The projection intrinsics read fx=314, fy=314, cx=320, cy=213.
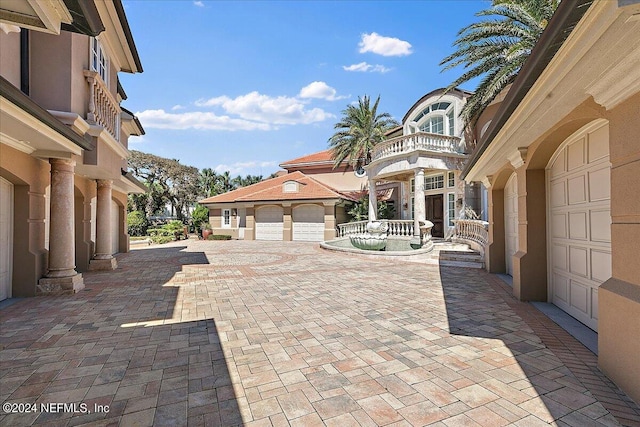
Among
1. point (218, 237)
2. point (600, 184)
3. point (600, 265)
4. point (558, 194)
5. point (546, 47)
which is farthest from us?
point (218, 237)

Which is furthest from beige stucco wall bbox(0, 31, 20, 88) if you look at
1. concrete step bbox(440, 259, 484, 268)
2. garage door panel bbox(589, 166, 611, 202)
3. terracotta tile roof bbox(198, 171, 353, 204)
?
terracotta tile roof bbox(198, 171, 353, 204)

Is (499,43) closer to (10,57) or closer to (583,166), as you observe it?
(583,166)

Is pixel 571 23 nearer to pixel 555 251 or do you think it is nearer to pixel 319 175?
pixel 555 251

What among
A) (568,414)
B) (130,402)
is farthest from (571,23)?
(130,402)

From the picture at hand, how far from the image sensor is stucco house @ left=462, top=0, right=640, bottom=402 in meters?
2.69

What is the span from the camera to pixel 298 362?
12.5 feet

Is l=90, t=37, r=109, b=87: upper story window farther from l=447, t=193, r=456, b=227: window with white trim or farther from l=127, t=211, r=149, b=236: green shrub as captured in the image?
l=127, t=211, r=149, b=236: green shrub

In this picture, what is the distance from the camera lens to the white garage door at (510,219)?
8281mm

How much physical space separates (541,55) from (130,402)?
17.0 feet

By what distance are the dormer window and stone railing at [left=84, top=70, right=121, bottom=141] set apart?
16.0m

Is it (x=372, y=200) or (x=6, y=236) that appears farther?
(x=372, y=200)

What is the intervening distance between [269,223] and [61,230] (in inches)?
724

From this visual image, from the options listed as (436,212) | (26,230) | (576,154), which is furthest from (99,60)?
(436,212)

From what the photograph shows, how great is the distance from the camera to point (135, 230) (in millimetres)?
29766
